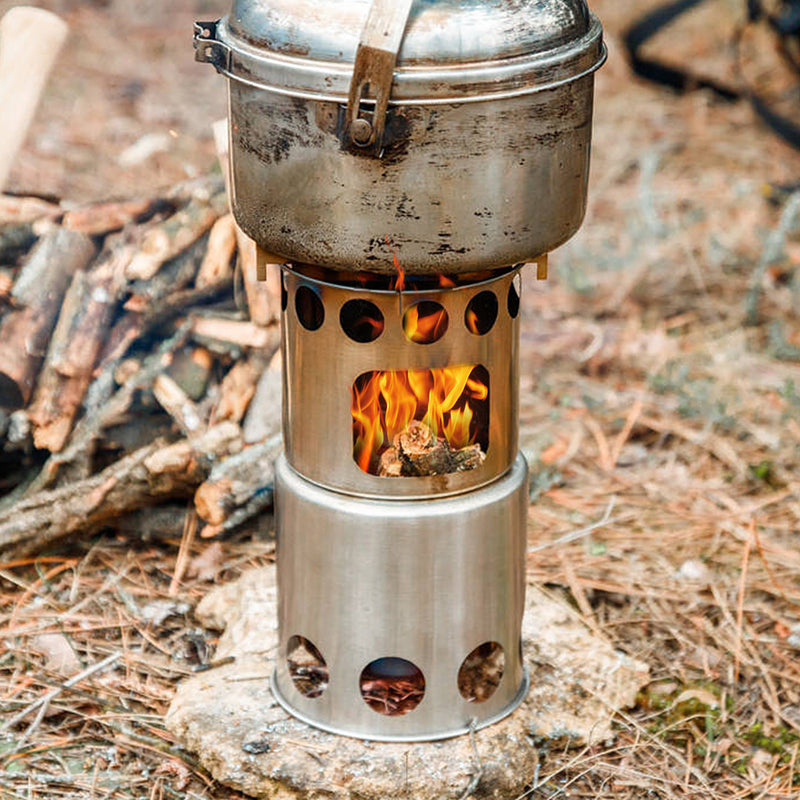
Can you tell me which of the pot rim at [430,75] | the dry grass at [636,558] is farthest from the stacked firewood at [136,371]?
the pot rim at [430,75]

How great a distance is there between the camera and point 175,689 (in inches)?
129

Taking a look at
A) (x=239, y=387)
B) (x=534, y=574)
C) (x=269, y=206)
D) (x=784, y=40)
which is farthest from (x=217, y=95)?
(x=269, y=206)

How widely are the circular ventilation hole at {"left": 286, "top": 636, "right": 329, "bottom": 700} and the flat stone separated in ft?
0.24

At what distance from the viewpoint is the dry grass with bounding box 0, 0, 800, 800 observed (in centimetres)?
306

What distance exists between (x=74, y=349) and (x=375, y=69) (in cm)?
185

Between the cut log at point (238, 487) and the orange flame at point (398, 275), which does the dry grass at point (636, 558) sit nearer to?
the cut log at point (238, 487)

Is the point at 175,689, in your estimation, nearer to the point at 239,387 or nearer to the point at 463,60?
the point at 239,387

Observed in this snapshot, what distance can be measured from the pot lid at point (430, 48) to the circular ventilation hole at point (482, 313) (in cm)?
54

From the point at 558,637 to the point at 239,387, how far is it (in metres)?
1.18

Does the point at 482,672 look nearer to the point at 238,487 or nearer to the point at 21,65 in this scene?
the point at 238,487

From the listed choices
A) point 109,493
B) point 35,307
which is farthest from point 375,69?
point 35,307

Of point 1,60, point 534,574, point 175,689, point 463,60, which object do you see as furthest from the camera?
point 1,60

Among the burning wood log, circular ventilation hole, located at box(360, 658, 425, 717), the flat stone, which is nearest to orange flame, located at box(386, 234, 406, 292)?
the burning wood log

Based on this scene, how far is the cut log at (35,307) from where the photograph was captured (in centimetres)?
386
